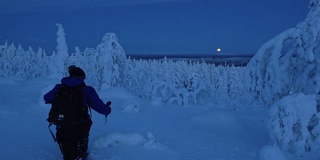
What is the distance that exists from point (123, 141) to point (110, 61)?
21.1 metres

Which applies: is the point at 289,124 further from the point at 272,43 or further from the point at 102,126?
the point at 102,126

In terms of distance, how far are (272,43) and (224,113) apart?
180 inches

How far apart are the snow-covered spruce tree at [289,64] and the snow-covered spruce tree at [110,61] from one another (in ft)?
65.3

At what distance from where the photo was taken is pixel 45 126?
32.7 ft

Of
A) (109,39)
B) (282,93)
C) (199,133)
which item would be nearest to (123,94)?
(109,39)

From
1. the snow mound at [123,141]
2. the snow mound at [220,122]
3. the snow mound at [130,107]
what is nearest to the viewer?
the snow mound at [123,141]

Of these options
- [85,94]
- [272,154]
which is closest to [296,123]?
[272,154]

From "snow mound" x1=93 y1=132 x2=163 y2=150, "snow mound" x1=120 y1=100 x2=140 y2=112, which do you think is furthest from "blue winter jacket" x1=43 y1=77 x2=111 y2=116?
"snow mound" x1=120 y1=100 x2=140 y2=112

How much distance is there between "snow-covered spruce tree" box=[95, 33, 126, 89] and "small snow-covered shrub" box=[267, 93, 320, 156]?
2135cm

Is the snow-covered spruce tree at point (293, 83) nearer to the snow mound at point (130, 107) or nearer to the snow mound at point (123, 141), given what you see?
the snow mound at point (123, 141)

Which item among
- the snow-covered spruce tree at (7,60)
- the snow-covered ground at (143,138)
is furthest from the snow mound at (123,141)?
the snow-covered spruce tree at (7,60)

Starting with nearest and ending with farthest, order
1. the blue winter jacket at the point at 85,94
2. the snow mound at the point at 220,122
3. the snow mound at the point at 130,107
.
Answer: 1. the blue winter jacket at the point at 85,94
2. the snow mound at the point at 220,122
3. the snow mound at the point at 130,107

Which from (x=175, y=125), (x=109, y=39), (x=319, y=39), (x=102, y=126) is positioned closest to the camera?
(x=319, y=39)

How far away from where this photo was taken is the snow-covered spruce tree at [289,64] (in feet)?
25.6
